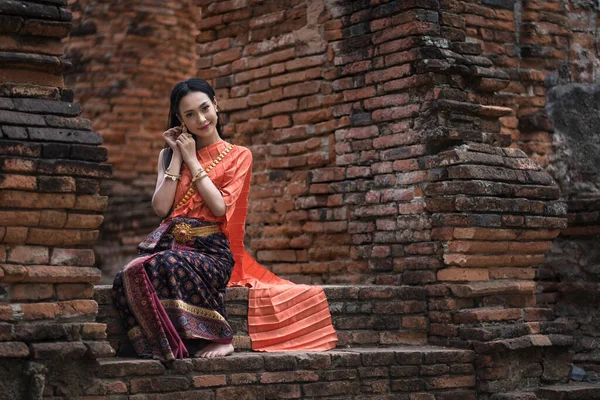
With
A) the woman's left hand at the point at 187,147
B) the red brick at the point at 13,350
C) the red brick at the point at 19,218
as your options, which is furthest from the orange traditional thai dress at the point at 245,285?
the red brick at the point at 13,350

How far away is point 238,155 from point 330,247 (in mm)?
1659

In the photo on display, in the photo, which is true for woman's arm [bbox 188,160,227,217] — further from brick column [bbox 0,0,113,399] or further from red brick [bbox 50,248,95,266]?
red brick [bbox 50,248,95,266]

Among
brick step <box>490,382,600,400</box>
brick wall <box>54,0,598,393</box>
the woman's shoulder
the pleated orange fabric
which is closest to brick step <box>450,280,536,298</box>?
brick wall <box>54,0,598,393</box>

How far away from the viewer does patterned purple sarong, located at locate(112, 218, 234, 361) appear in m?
5.15

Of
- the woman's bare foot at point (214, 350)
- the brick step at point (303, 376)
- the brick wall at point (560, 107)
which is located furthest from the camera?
the brick wall at point (560, 107)

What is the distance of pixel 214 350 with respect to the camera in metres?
5.33

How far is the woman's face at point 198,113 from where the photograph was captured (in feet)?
18.5

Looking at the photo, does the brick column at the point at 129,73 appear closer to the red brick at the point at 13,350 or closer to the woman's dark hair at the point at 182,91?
the woman's dark hair at the point at 182,91

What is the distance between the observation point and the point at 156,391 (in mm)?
5043

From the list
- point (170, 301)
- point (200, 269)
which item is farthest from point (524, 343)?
point (170, 301)

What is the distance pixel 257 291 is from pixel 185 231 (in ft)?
1.95

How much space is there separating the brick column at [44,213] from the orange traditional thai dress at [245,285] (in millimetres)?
438

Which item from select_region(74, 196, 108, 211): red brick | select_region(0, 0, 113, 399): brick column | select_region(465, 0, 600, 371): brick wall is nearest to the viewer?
select_region(0, 0, 113, 399): brick column

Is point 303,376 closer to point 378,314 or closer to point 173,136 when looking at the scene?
point 378,314
